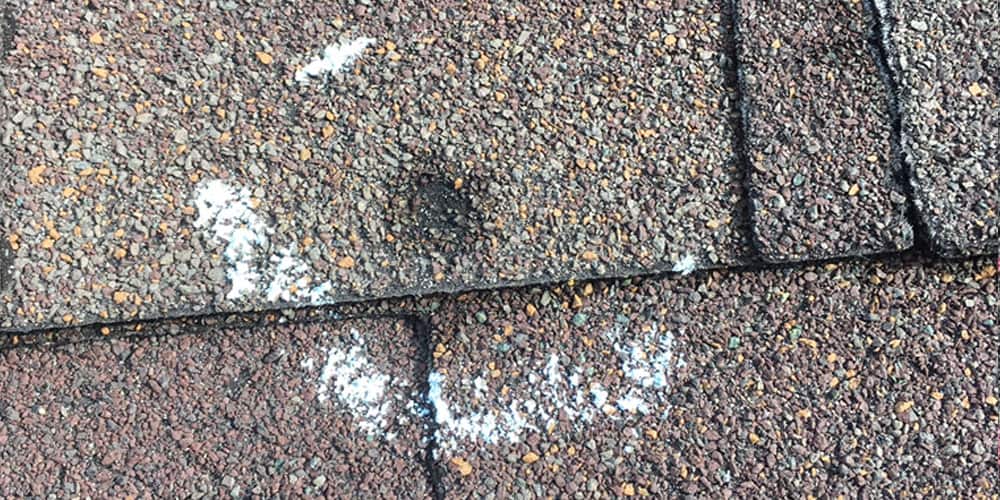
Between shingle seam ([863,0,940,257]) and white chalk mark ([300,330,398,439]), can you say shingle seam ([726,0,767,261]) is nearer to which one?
shingle seam ([863,0,940,257])

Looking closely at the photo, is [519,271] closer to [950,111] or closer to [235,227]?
[235,227]

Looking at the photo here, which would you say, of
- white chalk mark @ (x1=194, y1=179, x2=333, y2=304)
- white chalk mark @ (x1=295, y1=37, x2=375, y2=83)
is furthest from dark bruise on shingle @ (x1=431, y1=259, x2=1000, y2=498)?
white chalk mark @ (x1=295, y1=37, x2=375, y2=83)

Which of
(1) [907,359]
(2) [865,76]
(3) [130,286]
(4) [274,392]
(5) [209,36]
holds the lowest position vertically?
(4) [274,392]

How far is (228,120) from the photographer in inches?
70.8

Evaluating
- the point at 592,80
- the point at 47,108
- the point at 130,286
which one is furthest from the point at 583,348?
the point at 47,108

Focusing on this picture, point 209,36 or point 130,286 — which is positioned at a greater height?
point 209,36

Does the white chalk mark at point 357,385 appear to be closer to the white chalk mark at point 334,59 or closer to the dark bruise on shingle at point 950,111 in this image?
the white chalk mark at point 334,59

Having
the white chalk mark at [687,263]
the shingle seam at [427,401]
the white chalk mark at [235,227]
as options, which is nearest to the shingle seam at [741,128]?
the white chalk mark at [687,263]

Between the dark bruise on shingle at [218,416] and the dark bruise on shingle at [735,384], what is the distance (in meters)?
0.13

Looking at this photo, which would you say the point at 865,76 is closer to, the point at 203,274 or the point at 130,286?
the point at 203,274

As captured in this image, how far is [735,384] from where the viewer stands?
1692mm

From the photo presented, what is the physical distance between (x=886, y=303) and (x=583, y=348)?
56cm

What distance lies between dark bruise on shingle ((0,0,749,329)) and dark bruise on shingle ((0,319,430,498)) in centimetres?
10

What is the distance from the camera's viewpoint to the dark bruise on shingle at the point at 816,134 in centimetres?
169
